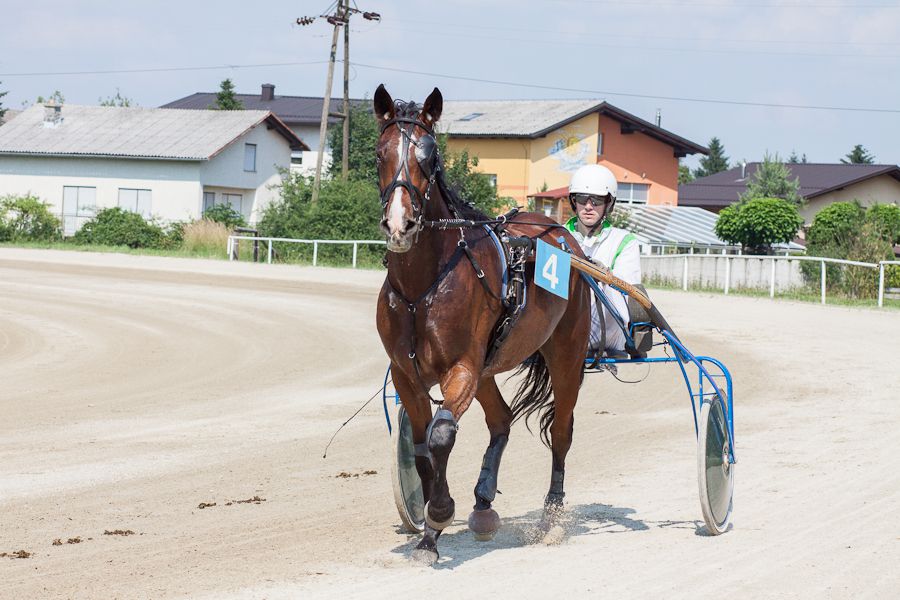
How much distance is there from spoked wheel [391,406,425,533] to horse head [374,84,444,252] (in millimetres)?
1272

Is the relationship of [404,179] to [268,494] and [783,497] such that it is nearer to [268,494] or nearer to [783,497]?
[268,494]

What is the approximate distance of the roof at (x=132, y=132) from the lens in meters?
44.4

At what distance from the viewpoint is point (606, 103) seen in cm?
4425

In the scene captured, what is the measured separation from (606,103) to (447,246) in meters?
40.5

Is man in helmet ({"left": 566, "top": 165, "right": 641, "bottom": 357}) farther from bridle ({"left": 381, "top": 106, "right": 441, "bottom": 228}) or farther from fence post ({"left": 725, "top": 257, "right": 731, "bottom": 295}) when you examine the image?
fence post ({"left": 725, "top": 257, "right": 731, "bottom": 295})

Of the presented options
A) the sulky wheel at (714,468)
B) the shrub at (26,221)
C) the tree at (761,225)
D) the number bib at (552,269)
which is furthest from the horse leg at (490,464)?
the shrub at (26,221)

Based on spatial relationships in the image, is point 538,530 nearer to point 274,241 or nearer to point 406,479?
point 406,479

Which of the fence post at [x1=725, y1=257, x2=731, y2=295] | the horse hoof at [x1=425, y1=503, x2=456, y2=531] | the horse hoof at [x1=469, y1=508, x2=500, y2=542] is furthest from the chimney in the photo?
the horse hoof at [x1=425, y1=503, x2=456, y2=531]

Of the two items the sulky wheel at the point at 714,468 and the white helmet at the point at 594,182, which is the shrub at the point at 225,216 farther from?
the sulky wheel at the point at 714,468

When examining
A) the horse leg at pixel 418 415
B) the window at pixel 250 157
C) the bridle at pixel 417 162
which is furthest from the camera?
the window at pixel 250 157

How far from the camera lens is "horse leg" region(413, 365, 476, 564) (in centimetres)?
460

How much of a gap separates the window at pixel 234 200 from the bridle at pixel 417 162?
139ft

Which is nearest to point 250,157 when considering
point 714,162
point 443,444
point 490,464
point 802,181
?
point 802,181

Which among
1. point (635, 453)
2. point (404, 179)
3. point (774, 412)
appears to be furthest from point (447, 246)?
point (774, 412)
